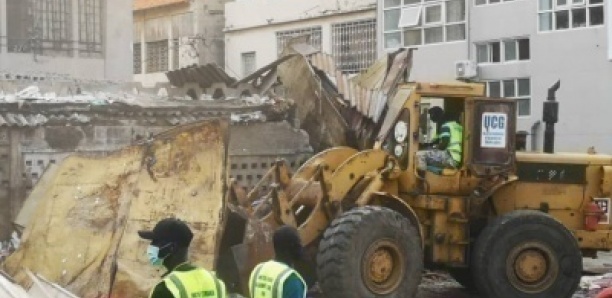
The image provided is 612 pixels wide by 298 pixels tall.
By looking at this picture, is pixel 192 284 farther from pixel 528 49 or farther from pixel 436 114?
pixel 528 49

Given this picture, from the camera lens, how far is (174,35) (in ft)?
114

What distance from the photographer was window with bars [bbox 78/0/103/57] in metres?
A: 20.3

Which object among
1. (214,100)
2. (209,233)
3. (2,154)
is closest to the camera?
(209,233)

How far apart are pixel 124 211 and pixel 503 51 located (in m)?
17.3

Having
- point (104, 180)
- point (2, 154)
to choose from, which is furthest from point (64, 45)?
point (104, 180)

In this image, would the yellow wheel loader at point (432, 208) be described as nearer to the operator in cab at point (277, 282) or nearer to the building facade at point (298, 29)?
the operator in cab at point (277, 282)

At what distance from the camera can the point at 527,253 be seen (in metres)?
11.1

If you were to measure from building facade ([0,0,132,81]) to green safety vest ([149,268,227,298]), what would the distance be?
14785 millimetres

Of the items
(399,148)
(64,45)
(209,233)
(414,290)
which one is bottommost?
(414,290)

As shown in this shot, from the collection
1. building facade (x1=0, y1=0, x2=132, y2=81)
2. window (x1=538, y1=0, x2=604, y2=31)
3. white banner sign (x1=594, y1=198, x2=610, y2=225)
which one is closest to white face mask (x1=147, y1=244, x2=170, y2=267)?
white banner sign (x1=594, y1=198, x2=610, y2=225)

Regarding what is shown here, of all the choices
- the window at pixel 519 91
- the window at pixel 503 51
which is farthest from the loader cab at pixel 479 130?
the window at pixel 503 51

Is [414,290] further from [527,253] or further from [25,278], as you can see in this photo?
[25,278]

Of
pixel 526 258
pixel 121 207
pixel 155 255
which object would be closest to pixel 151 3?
pixel 121 207

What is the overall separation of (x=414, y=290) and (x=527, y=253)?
154 cm
